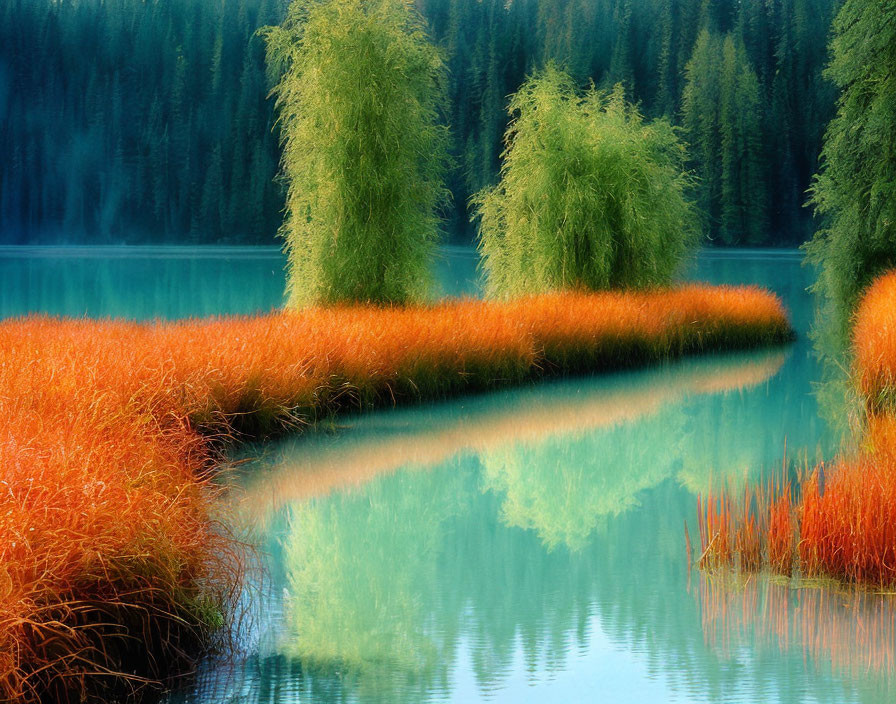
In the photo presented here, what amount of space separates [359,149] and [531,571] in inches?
385

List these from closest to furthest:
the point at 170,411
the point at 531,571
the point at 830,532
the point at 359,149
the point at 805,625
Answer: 1. the point at 805,625
2. the point at 830,532
3. the point at 531,571
4. the point at 170,411
5. the point at 359,149

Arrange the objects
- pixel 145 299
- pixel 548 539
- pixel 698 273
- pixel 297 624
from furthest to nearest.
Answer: pixel 698 273 → pixel 145 299 → pixel 548 539 → pixel 297 624

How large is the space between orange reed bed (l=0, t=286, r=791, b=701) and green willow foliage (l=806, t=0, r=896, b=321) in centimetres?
205

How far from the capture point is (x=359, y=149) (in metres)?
15.0

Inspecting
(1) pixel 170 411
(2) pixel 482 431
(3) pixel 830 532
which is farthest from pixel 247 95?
(3) pixel 830 532

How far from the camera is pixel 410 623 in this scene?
17.6 ft

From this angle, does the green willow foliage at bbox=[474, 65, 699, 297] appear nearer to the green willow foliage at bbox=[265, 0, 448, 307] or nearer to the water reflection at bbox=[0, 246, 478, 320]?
the water reflection at bbox=[0, 246, 478, 320]

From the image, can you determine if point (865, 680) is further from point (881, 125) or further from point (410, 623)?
point (881, 125)

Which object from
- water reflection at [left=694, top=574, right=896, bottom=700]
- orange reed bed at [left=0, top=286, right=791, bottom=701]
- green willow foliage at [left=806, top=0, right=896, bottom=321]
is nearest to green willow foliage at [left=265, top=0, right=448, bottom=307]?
orange reed bed at [left=0, top=286, right=791, bottom=701]

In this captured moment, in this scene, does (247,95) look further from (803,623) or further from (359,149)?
(803,623)

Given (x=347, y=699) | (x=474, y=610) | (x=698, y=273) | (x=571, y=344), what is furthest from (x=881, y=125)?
(x=698, y=273)

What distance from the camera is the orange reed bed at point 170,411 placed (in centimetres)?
412

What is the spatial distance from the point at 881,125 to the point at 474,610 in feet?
50.8

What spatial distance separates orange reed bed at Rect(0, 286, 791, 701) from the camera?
4121mm
